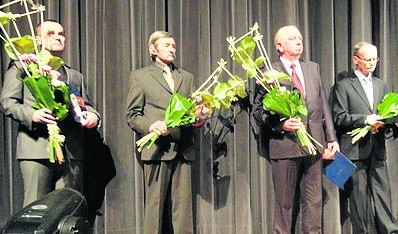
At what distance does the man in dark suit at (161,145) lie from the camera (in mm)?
4043

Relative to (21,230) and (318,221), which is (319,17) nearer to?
(318,221)

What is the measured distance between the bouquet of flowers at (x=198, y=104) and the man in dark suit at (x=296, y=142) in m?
0.17

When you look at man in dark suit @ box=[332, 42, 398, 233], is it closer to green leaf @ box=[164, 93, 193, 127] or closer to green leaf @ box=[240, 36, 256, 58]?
green leaf @ box=[240, 36, 256, 58]

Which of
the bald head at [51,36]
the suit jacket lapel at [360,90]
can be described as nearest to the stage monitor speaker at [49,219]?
the bald head at [51,36]

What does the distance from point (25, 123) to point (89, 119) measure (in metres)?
0.38

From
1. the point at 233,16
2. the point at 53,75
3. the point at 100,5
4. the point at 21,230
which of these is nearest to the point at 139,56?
the point at 100,5

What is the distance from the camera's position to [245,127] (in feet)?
15.3

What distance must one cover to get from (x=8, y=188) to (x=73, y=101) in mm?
828

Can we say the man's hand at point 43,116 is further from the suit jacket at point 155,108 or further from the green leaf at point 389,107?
the green leaf at point 389,107

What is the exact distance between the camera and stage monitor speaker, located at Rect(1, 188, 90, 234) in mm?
2041

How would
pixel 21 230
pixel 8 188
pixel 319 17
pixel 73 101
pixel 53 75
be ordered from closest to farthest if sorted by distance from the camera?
1. pixel 21 230
2. pixel 53 75
3. pixel 73 101
4. pixel 8 188
5. pixel 319 17

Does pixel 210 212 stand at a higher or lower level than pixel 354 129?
lower

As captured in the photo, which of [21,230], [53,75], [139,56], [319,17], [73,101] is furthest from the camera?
[319,17]

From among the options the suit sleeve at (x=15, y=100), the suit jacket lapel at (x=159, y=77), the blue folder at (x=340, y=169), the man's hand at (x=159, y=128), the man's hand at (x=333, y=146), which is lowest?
the blue folder at (x=340, y=169)
